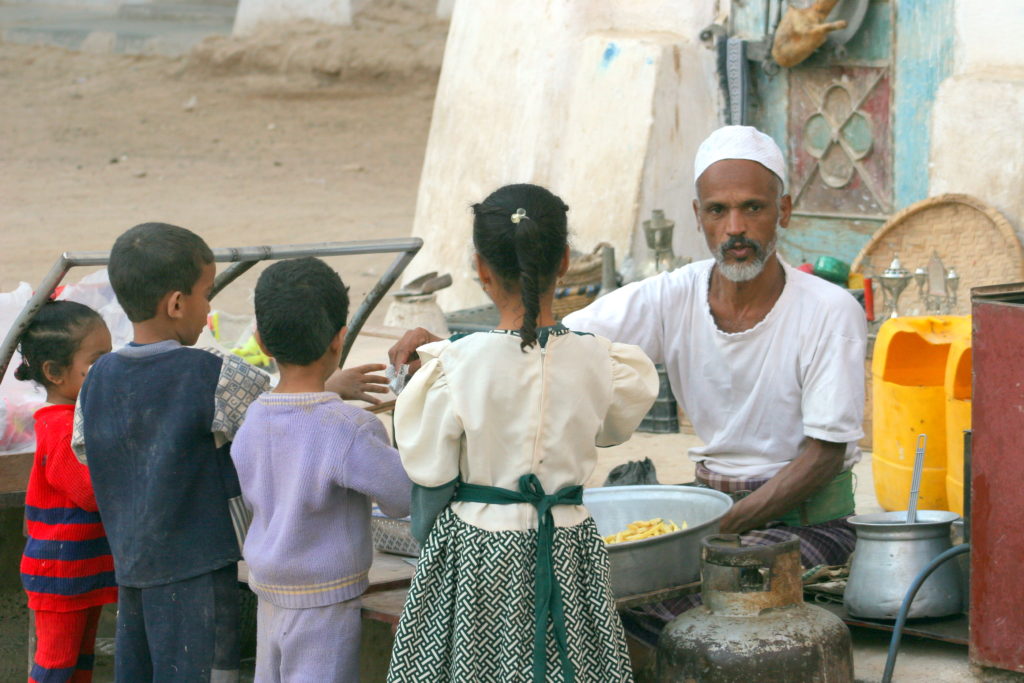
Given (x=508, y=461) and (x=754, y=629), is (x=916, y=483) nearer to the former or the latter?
(x=754, y=629)

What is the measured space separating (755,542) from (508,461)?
85 cm

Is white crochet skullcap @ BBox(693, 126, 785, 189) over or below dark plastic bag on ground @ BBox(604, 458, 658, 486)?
over

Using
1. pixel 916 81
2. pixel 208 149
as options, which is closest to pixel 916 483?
pixel 916 81

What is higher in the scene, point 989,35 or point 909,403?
point 989,35

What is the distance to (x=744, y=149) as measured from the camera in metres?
3.40

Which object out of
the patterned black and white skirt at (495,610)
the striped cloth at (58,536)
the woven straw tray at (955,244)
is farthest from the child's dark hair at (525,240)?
the woven straw tray at (955,244)

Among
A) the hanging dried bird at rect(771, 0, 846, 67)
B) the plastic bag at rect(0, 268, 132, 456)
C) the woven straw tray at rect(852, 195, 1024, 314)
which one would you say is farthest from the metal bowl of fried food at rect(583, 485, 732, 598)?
the hanging dried bird at rect(771, 0, 846, 67)

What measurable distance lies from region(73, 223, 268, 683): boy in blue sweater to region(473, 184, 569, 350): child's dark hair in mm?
672

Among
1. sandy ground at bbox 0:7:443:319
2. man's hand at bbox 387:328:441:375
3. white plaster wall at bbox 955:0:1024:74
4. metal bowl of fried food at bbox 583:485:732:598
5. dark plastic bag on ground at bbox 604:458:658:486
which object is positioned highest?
sandy ground at bbox 0:7:443:319

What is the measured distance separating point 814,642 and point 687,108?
501cm

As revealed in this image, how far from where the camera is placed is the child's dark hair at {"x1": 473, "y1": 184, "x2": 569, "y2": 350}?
2.59 m

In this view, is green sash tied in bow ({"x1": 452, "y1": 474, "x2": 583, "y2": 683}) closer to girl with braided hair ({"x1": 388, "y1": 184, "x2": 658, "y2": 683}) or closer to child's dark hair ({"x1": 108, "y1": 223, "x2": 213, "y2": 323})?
girl with braided hair ({"x1": 388, "y1": 184, "x2": 658, "y2": 683})

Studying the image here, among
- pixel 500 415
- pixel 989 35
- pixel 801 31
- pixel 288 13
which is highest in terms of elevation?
pixel 288 13

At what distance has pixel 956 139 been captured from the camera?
21.5ft
